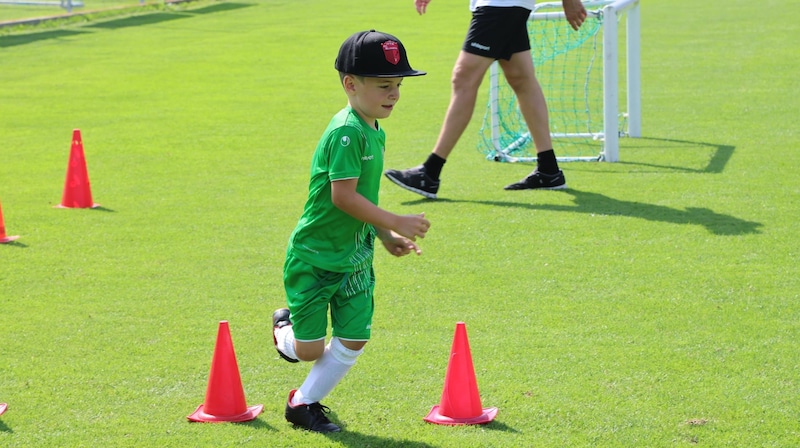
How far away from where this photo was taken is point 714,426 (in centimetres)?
403

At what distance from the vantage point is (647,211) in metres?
7.35

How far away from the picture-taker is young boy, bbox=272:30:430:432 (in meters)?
3.88

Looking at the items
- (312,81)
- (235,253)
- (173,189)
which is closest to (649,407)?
(235,253)

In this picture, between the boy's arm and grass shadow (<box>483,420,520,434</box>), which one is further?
grass shadow (<box>483,420,520,434</box>)

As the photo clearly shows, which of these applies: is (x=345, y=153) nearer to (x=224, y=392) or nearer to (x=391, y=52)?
(x=391, y=52)

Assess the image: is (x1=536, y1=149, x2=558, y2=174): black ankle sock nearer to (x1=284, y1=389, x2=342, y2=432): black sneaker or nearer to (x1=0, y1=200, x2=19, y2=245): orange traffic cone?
(x1=0, y1=200, x2=19, y2=245): orange traffic cone

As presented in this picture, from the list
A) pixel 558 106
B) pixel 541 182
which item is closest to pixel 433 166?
pixel 541 182

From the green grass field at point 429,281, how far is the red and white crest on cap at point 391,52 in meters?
1.36

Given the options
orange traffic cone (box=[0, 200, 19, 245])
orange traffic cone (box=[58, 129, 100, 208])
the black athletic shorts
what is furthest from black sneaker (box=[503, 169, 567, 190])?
orange traffic cone (box=[0, 200, 19, 245])

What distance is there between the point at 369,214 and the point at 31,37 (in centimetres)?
1853

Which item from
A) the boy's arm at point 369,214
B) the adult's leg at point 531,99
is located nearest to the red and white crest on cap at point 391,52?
the boy's arm at point 369,214

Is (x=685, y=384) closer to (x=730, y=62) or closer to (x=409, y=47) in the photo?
(x=730, y=62)

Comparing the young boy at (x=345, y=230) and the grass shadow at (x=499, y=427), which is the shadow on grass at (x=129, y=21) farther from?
the grass shadow at (x=499, y=427)

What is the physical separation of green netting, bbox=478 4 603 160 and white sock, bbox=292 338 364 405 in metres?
5.36
